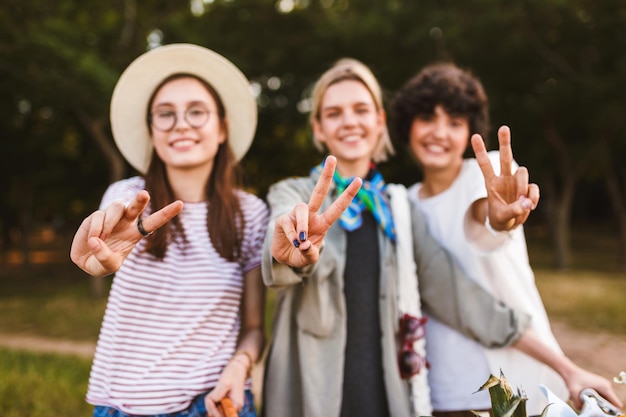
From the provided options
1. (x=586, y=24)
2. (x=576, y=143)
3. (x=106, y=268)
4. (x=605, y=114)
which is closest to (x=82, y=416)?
(x=106, y=268)

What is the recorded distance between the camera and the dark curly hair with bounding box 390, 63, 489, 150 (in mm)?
2391

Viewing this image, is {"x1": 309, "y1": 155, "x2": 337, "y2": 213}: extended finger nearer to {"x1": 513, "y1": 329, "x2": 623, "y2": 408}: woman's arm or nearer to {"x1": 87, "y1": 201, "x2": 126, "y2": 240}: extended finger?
{"x1": 87, "y1": 201, "x2": 126, "y2": 240}: extended finger

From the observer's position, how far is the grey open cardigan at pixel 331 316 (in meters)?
1.93

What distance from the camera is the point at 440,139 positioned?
7.76 ft

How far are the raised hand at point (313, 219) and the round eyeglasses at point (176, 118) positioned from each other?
66 cm

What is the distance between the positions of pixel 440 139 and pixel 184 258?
1204mm

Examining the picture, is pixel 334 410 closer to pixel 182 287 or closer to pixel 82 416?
pixel 182 287

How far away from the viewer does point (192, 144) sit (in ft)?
6.79

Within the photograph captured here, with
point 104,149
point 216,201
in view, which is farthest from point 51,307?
point 216,201

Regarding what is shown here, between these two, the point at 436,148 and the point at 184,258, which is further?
the point at 436,148

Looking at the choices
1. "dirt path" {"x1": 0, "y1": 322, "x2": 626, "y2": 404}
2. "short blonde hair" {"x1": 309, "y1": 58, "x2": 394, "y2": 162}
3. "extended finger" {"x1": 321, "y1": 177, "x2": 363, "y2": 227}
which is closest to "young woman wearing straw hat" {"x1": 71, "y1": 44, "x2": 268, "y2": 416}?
"short blonde hair" {"x1": 309, "y1": 58, "x2": 394, "y2": 162}

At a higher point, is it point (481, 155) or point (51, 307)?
point (481, 155)

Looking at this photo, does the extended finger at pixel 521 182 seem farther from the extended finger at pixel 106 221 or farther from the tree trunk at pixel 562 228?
the tree trunk at pixel 562 228

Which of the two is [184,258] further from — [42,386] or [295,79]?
[295,79]
